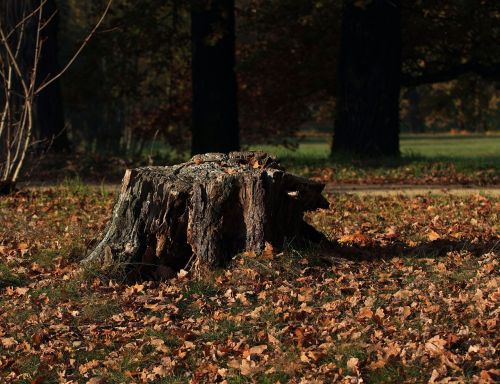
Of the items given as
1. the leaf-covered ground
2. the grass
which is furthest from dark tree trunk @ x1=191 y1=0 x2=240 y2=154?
the leaf-covered ground

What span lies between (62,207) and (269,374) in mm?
7289

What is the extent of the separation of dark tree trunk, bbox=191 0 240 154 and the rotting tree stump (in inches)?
421

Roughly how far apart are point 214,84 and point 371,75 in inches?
121

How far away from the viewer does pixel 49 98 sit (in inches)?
798

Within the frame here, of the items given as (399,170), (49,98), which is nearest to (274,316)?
(399,170)

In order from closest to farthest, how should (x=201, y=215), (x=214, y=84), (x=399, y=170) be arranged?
(x=201, y=215) < (x=399, y=170) < (x=214, y=84)

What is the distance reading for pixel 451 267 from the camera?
8.87 metres

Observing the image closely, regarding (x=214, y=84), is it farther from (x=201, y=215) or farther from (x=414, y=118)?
(x=414, y=118)

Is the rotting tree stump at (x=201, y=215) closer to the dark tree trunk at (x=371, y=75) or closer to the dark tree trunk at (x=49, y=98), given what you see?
the dark tree trunk at (x=371, y=75)

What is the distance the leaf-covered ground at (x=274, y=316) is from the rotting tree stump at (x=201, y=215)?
0.22 meters

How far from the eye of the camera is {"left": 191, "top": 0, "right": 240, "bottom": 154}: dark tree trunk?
20.0 metres

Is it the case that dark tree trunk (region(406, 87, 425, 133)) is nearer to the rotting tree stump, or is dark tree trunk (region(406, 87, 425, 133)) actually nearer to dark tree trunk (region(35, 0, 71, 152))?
dark tree trunk (region(35, 0, 71, 152))

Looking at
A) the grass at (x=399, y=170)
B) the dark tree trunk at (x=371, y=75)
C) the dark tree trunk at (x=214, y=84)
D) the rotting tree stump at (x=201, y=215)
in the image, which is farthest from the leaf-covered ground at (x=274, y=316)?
the dark tree trunk at (x=214, y=84)

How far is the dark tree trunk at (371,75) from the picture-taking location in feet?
63.3
